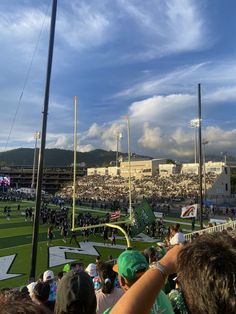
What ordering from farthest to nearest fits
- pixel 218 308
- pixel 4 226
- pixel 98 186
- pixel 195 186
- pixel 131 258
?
pixel 98 186
pixel 195 186
pixel 4 226
pixel 131 258
pixel 218 308

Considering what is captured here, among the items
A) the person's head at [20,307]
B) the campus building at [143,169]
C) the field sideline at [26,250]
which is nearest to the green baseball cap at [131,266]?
the person's head at [20,307]

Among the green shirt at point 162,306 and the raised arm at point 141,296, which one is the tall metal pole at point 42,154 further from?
the raised arm at point 141,296

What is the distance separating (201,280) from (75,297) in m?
0.88

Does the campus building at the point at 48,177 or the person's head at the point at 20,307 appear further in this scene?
the campus building at the point at 48,177

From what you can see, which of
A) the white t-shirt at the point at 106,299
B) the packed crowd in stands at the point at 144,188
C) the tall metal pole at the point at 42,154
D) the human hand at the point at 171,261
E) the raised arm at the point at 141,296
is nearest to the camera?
the raised arm at the point at 141,296

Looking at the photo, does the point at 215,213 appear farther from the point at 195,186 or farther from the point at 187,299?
the point at 187,299

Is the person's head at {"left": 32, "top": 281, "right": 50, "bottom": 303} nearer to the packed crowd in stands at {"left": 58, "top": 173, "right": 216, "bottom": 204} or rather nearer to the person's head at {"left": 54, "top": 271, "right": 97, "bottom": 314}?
the person's head at {"left": 54, "top": 271, "right": 97, "bottom": 314}

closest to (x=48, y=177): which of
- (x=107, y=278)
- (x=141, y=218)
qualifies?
(x=141, y=218)

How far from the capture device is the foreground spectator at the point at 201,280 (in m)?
1.63

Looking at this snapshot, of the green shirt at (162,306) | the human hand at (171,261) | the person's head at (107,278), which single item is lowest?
the person's head at (107,278)

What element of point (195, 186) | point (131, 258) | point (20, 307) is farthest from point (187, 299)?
point (195, 186)

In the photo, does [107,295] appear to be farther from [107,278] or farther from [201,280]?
[201,280]

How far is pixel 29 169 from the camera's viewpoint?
143875 mm

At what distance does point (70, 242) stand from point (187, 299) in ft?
81.5
